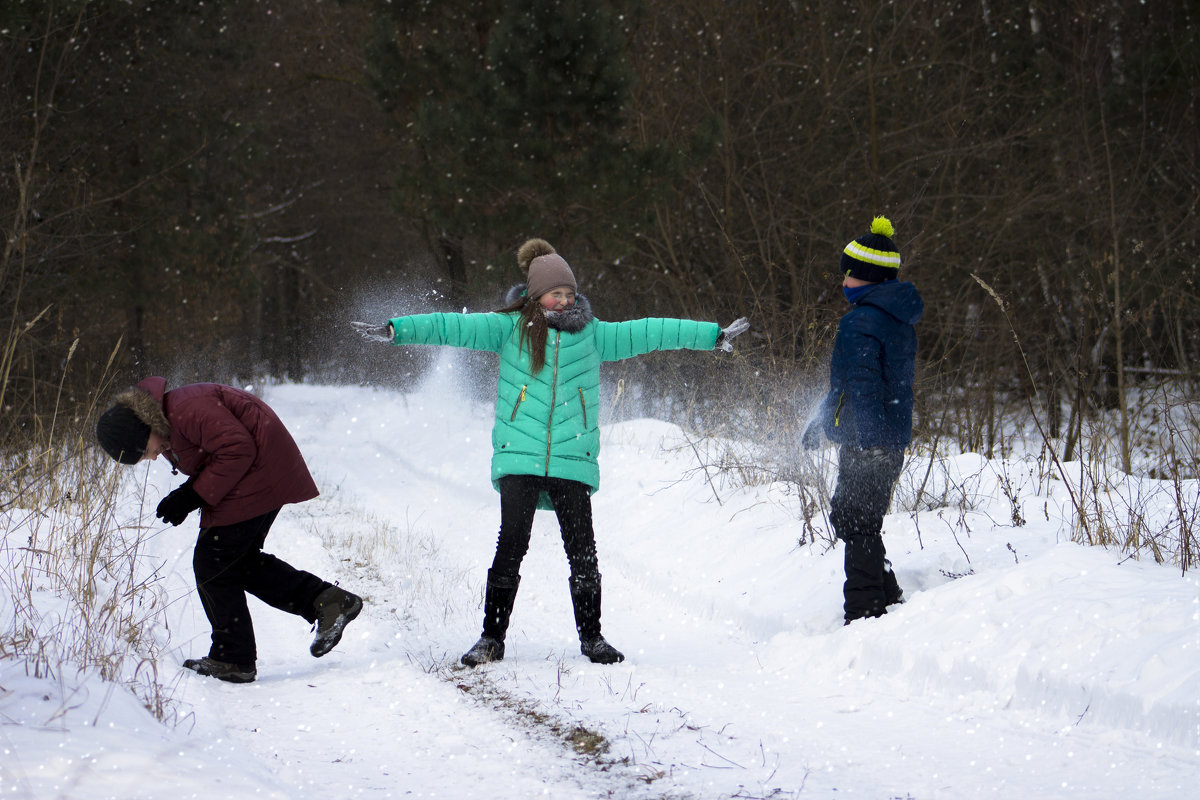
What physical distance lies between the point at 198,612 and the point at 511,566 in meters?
1.99

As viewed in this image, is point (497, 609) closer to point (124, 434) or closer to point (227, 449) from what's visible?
point (227, 449)

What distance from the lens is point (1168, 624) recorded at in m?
3.68

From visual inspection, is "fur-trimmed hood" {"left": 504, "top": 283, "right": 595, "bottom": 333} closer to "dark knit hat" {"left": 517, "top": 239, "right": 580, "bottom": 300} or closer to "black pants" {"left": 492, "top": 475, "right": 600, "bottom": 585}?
"dark knit hat" {"left": 517, "top": 239, "right": 580, "bottom": 300}

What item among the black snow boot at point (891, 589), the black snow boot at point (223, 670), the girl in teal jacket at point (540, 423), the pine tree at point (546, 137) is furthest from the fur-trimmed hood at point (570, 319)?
the pine tree at point (546, 137)

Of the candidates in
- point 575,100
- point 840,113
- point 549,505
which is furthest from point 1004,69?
point 549,505

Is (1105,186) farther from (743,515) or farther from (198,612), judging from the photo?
(198,612)

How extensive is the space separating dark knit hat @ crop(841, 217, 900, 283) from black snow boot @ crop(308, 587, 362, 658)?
2804mm

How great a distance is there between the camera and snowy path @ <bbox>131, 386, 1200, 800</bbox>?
318 centimetres

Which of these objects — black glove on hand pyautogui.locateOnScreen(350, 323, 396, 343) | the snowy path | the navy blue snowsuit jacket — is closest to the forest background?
the snowy path

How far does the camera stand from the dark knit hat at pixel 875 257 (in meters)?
4.89

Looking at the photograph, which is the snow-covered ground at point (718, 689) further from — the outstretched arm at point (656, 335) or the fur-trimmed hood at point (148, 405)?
the outstretched arm at point (656, 335)

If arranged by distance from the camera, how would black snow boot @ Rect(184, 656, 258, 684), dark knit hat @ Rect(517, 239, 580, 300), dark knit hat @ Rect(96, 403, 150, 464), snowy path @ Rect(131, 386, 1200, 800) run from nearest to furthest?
snowy path @ Rect(131, 386, 1200, 800), dark knit hat @ Rect(96, 403, 150, 464), black snow boot @ Rect(184, 656, 258, 684), dark knit hat @ Rect(517, 239, 580, 300)

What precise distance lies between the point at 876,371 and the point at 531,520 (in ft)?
5.63

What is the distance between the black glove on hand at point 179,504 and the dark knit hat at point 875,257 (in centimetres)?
313
